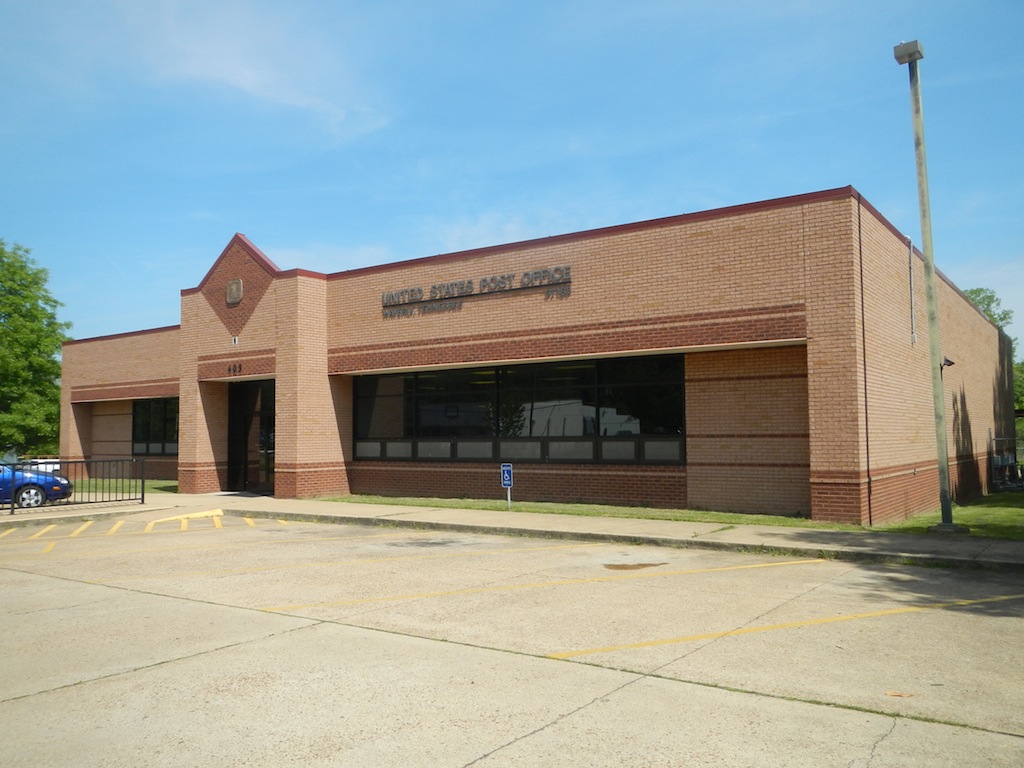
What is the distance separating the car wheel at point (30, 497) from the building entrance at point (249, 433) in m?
5.75

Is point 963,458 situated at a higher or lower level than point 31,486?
higher

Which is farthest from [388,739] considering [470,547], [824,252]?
[824,252]

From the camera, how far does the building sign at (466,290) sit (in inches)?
742

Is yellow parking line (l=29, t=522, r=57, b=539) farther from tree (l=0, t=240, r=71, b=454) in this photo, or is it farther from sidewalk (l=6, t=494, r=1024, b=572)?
tree (l=0, t=240, r=71, b=454)

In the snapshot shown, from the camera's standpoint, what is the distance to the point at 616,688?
19.3 ft

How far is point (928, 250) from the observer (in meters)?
13.7

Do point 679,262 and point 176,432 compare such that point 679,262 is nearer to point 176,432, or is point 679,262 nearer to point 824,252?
point 824,252

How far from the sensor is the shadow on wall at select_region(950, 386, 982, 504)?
23594 mm

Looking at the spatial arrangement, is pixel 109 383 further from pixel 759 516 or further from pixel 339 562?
pixel 759 516

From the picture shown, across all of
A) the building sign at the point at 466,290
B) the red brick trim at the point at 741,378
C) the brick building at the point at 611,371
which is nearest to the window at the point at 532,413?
the brick building at the point at 611,371

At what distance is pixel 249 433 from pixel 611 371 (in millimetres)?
12329

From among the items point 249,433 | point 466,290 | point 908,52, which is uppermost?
point 908,52

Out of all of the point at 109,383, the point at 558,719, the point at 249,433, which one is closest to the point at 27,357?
the point at 109,383

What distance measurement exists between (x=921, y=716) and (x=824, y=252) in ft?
37.9
